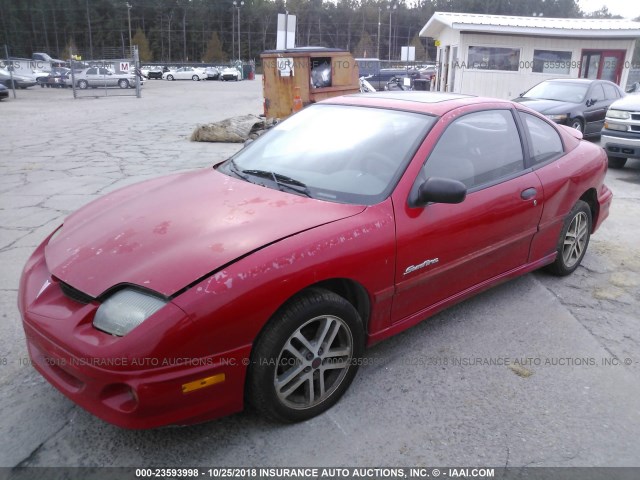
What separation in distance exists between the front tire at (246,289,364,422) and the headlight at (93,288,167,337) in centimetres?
49

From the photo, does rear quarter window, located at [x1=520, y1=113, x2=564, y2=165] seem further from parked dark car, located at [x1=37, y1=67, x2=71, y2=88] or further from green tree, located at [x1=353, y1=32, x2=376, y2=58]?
green tree, located at [x1=353, y1=32, x2=376, y2=58]

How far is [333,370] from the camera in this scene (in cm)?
268

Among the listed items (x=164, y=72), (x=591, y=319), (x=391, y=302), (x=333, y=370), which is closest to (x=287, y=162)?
(x=391, y=302)

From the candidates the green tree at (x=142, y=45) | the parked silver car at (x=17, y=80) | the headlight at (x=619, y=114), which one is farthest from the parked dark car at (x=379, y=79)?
the green tree at (x=142, y=45)

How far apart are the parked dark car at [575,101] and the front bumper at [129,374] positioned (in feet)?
33.2

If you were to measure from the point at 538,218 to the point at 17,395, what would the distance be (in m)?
3.45

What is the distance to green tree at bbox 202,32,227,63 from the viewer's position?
86.2 m

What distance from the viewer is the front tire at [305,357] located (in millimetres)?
2311

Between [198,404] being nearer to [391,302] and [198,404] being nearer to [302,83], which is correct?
[391,302]

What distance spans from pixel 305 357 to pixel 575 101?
10.9 metres

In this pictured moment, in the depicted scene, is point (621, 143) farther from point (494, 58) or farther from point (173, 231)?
point (494, 58)

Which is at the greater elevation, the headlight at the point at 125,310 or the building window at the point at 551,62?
the building window at the point at 551,62

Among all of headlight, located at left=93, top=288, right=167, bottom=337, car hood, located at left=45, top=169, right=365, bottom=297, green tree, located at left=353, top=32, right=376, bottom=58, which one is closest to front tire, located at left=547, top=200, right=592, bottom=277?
car hood, located at left=45, top=169, right=365, bottom=297

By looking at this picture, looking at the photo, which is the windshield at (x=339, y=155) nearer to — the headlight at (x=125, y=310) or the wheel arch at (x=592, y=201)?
the headlight at (x=125, y=310)
